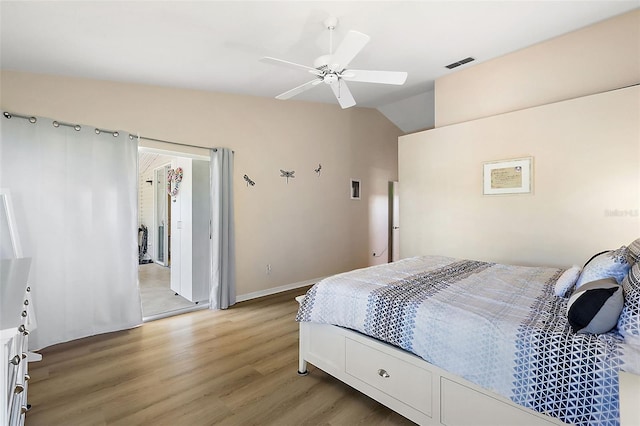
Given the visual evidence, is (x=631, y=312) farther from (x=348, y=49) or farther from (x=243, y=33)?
(x=243, y=33)

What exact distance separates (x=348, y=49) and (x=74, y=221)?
2.87 metres

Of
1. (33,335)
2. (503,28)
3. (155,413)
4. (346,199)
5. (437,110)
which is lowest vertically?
(155,413)

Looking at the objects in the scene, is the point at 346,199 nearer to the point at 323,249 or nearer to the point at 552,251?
the point at 323,249

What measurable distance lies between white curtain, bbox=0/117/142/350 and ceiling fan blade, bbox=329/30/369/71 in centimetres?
233

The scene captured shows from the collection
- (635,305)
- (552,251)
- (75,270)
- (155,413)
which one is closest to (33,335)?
(75,270)

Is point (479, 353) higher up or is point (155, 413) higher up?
point (479, 353)

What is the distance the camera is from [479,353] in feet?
4.98

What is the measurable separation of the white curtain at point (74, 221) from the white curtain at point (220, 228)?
0.85 metres

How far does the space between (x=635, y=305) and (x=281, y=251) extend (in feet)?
12.6

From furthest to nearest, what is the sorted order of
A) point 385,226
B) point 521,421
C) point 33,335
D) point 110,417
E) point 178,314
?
1. point 385,226
2. point 178,314
3. point 33,335
4. point 110,417
5. point 521,421

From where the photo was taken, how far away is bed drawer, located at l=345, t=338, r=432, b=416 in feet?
5.62

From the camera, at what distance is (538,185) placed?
129 inches

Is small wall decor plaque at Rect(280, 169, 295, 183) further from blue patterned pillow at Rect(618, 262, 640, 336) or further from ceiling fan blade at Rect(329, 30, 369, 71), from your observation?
blue patterned pillow at Rect(618, 262, 640, 336)

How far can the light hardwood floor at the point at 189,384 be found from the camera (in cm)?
191
